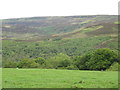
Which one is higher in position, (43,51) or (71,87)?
(71,87)

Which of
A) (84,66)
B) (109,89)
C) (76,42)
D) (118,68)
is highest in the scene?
(109,89)

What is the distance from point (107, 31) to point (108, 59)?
12386cm

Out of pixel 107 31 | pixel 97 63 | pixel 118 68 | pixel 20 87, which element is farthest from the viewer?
pixel 107 31

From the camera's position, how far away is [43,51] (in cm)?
12644

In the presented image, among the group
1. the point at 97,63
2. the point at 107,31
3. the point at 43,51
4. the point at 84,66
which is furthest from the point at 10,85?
the point at 107,31

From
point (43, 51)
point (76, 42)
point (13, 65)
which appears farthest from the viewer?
point (76, 42)

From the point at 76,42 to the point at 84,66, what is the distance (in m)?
97.9

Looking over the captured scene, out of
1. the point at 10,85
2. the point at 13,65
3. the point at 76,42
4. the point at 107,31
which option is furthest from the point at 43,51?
the point at 10,85

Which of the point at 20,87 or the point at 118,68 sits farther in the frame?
the point at 118,68

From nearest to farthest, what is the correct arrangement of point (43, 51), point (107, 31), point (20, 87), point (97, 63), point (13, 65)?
point (20, 87) → point (97, 63) → point (13, 65) → point (43, 51) → point (107, 31)

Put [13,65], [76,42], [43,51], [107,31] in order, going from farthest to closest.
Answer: [107,31]
[76,42]
[43,51]
[13,65]

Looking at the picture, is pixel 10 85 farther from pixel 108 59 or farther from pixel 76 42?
pixel 76 42

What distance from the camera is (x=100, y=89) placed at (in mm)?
16453

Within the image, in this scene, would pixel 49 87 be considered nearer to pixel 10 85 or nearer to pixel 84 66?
pixel 10 85
